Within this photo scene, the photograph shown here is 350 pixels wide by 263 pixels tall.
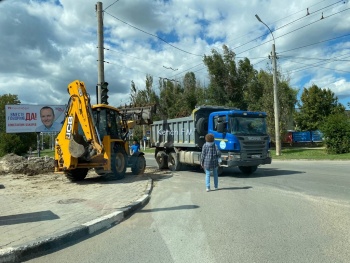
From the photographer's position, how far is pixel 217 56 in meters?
40.0

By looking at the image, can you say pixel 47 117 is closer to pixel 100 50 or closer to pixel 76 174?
pixel 100 50

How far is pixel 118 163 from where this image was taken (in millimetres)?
14266

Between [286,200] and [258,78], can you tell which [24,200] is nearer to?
[286,200]

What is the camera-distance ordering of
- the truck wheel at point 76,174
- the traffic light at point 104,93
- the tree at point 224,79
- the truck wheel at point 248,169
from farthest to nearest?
the tree at point 224,79 → the traffic light at point 104,93 → the truck wheel at point 248,169 → the truck wheel at point 76,174

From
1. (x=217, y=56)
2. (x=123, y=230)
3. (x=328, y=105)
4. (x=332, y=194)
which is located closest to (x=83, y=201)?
(x=123, y=230)

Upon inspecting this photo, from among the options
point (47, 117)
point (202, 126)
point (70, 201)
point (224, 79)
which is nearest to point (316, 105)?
point (224, 79)

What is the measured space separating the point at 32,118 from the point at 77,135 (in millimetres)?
17561

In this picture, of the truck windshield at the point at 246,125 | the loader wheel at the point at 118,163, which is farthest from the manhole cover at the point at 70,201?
the truck windshield at the point at 246,125

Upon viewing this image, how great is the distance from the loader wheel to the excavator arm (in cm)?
128

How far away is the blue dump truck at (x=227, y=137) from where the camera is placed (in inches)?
577

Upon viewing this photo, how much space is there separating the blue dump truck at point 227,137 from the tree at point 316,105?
127 ft

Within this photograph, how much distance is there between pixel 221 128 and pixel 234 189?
3.94 meters

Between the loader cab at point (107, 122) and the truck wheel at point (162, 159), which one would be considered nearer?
the loader cab at point (107, 122)

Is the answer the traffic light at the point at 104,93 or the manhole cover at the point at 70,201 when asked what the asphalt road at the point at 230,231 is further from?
the traffic light at the point at 104,93
